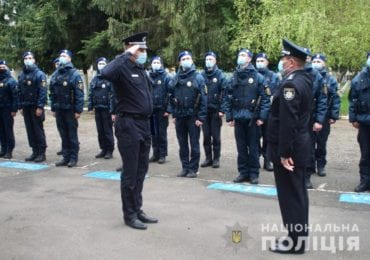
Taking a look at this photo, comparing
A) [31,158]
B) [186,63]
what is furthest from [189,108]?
[31,158]

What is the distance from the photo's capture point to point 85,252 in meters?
5.05

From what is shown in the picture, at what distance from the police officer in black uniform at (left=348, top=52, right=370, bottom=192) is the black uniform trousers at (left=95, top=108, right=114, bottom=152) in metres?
5.21

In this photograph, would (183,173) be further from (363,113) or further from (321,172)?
(363,113)

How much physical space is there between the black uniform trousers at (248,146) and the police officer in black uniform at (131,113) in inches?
105

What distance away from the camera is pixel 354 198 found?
7164mm

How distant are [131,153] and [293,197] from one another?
197 centimetres

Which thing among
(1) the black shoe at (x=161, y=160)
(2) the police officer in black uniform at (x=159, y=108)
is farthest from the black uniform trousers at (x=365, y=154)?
(1) the black shoe at (x=161, y=160)

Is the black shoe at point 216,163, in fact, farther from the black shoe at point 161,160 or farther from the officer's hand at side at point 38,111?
the officer's hand at side at point 38,111

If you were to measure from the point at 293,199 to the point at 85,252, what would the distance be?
2.23 meters

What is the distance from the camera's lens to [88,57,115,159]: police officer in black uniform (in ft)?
34.4

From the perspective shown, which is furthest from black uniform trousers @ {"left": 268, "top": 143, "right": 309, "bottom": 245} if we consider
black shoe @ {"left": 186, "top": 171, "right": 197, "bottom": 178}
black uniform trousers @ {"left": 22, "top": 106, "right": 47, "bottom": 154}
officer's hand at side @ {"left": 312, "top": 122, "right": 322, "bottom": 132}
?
black uniform trousers @ {"left": 22, "top": 106, "right": 47, "bottom": 154}

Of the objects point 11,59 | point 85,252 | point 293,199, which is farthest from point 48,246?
point 11,59

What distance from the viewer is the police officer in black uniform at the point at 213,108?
9.48 meters

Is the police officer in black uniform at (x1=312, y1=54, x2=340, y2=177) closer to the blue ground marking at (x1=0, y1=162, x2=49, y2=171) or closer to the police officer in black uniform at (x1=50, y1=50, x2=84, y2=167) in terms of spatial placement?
the police officer in black uniform at (x1=50, y1=50, x2=84, y2=167)
